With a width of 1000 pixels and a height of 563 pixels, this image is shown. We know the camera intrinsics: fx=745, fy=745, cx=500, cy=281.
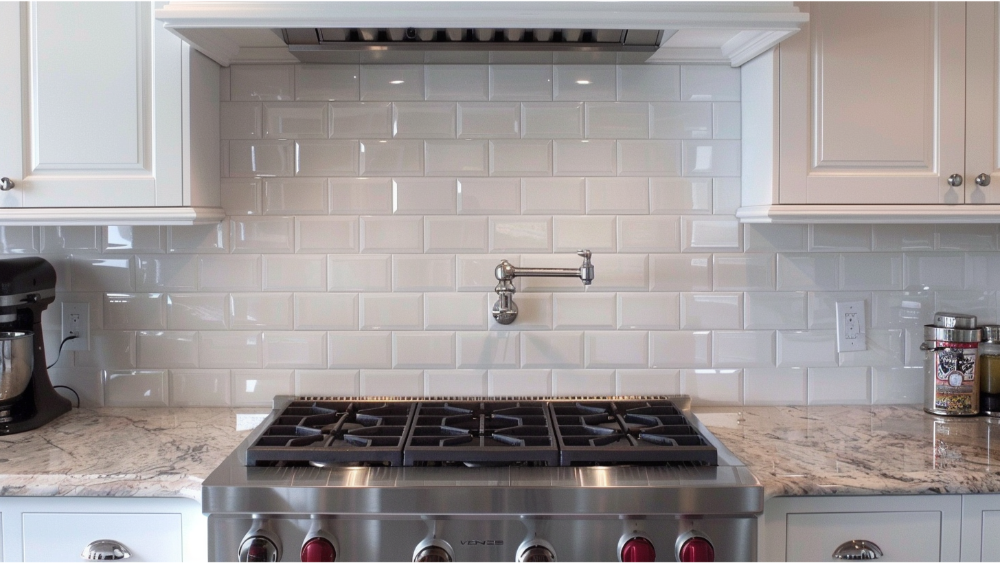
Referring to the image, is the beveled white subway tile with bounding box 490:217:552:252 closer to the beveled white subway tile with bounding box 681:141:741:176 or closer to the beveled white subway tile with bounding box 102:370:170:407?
the beveled white subway tile with bounding box 681:141:741:176


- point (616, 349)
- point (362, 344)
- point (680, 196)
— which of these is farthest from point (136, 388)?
point (680, 196)

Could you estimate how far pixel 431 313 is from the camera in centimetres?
203

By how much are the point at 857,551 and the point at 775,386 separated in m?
0.63

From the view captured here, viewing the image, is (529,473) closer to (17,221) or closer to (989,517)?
(989,517)

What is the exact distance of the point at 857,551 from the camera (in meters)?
1.48

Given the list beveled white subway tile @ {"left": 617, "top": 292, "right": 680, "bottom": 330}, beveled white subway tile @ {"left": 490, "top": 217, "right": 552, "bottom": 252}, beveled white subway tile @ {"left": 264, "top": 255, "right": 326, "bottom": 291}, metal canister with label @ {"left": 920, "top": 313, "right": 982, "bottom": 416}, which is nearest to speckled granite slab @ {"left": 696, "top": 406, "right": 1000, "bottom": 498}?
metal canister with label @ {"left": 920, "top": 313, "right": 982, "bottom": 416}

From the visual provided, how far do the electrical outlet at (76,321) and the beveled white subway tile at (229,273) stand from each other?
1.06 feet

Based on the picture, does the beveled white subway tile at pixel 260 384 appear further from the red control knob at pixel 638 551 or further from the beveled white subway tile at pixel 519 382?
the red control knob at pixel 638 551

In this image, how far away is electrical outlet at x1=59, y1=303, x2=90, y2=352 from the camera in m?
2.03

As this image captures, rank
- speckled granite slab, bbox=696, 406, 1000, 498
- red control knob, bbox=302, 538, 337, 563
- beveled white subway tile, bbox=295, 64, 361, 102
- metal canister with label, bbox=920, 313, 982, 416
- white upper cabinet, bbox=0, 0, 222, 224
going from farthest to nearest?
1. beveled white subway tile, bbox=295, 64, 361, 102
2. metal canister with label, bbox=920, 313, 982, 416
3. white upper cabinet, bbox=0, 0, 222, 224
4. speckled granite slab, bbox=696, 406, 1000, 498
5. red control knob, bbox=302, 538, 337, 563

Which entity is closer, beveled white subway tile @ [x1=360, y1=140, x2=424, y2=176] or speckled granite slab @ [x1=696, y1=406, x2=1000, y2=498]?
speckled granite slab @ [x1=696, y1=406, x2=1000, y2=498]

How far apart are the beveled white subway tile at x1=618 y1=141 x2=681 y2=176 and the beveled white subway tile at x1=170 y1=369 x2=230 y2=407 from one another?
1.23 m

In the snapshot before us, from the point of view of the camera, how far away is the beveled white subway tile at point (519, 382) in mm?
2035

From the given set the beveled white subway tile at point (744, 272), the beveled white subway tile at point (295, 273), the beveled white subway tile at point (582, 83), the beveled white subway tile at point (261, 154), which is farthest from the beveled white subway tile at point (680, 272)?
the beveled white subway tile at point (261, 154)
